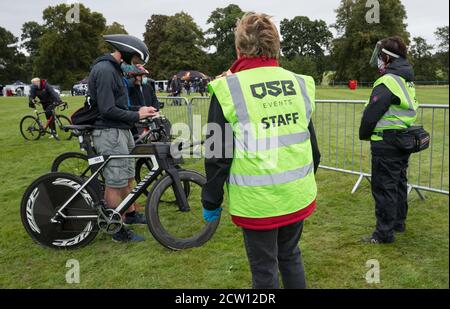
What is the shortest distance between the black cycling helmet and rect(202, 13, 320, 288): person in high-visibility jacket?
1886 mm

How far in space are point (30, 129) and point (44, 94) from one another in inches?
45.3

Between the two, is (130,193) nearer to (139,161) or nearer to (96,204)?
(96,204)

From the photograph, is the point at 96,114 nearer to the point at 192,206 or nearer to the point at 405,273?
the point at 192,206

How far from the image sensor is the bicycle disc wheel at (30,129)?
480 inches

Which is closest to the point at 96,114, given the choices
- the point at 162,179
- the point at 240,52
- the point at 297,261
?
the point at 162,179

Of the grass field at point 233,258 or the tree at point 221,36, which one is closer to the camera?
the grass field at point 233,258

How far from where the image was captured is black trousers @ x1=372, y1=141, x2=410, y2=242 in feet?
12.7

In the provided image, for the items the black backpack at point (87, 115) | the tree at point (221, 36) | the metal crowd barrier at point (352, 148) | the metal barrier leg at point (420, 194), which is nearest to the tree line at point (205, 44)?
the tree at point (221, 36)

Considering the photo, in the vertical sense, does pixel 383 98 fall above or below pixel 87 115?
above

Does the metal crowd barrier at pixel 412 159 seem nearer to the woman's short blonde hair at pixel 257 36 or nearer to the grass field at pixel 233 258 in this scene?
the grass field at pixel 233 258

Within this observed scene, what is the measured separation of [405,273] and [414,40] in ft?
182

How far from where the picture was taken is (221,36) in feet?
234

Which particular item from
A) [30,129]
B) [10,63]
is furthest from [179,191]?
[10,63]

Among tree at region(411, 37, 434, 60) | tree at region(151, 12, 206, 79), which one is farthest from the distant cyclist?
tree at region(151, 12, 206, 79)
